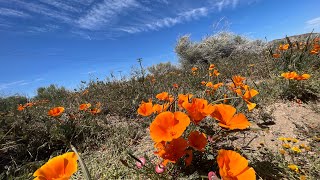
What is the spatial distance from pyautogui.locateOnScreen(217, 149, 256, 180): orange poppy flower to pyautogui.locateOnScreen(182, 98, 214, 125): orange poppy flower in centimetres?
28

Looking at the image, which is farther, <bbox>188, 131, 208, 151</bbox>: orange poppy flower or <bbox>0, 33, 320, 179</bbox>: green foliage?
<bbox>0, 33, 320, 179</bbox>: green foliage

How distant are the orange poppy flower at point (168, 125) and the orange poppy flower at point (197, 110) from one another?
0.28ft

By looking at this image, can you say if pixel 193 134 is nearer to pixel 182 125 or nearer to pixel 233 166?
pixel 182 125

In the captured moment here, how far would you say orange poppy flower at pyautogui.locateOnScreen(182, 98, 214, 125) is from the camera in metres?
1.61

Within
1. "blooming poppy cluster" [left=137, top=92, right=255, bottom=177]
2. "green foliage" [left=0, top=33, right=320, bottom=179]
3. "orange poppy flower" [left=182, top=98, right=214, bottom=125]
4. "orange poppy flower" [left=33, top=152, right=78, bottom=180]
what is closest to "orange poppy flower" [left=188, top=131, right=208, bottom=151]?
"blooming poppy cluster" [left=137, top=92, right=255, bottom=177]

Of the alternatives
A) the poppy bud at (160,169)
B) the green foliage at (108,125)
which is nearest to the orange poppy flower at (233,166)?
the green foliage at (108,125)

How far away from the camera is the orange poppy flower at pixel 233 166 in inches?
53.5

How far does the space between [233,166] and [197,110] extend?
394 mm

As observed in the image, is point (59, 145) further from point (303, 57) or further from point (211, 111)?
point (303, 57)

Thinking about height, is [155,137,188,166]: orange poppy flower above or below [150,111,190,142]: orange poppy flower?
below

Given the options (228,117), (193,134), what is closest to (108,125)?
(193,134)

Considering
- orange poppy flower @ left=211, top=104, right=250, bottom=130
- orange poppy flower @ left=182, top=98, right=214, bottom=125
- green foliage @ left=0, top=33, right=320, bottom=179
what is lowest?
green foliage @ left=0, top=33, right=320, bottom=179

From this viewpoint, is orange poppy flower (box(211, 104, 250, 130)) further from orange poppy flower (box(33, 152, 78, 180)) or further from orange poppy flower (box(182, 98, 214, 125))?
orange poppy flower (box(33, 152, 78, 180))

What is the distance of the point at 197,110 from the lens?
64.2 inches
